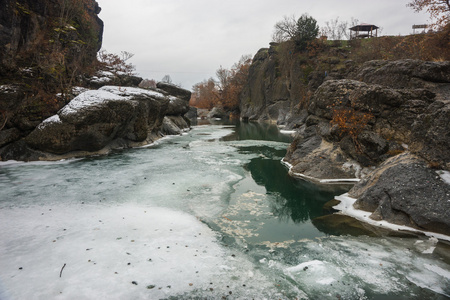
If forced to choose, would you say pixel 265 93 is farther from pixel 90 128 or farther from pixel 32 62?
pixel 90 128

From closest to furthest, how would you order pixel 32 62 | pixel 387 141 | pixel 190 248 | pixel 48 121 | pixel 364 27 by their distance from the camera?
pixel 190 248
pixel 387 141
pixel 48 121
pixel 32 62
pixel 364 27

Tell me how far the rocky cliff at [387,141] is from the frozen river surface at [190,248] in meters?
0.98

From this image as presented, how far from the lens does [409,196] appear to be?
5.91 metres

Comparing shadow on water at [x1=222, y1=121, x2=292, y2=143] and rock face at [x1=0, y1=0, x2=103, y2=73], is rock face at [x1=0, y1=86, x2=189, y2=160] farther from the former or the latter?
shadow on water at [x1=222, y1=121, x2=292, y2=143]

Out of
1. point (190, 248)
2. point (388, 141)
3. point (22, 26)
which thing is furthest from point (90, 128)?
point (388, 141)

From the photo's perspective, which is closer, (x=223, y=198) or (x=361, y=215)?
(x=361, y=215)

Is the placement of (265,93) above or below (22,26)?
below

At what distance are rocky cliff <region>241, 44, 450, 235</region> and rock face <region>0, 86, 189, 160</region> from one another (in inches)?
369

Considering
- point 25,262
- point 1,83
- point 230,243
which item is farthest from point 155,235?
point 1,83

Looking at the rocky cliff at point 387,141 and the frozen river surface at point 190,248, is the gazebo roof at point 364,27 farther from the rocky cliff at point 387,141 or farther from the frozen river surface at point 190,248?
the frozen river surface at point 190,248

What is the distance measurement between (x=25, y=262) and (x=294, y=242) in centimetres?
468

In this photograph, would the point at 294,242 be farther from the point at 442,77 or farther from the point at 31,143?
the point at 31,143

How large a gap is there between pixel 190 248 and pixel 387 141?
8779mm

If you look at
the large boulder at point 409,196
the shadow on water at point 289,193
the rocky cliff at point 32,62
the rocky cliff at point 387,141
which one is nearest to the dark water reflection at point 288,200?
the shadow on water at point 289,193
